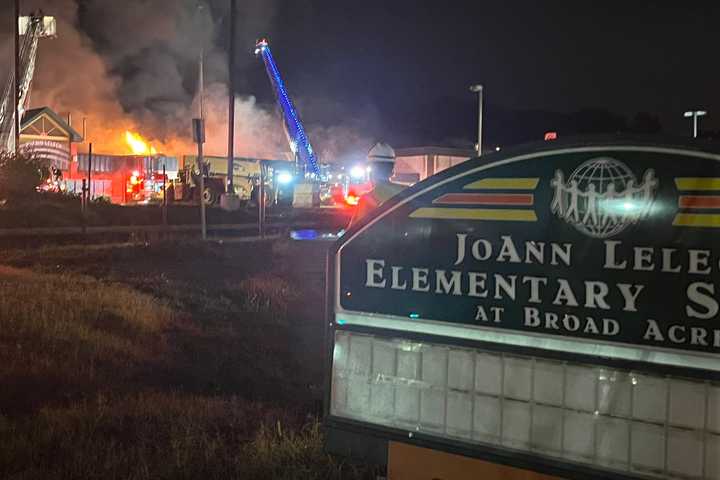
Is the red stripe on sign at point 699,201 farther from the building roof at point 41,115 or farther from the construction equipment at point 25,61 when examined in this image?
the building roof at point 41,115

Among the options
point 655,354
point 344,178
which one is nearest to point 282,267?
point 655,354

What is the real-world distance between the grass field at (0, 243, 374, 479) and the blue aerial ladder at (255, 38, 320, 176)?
3580 cm

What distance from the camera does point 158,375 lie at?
19.9 ft

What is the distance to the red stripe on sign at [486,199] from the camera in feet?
9.16

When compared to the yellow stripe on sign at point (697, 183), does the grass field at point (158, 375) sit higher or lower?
lower

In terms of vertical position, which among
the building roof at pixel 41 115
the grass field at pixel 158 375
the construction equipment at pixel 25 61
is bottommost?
the grass field at pixel 158 375

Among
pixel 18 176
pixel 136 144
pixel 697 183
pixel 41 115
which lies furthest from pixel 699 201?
pixel 136 144

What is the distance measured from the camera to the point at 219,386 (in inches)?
235

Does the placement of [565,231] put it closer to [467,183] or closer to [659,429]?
[467,183]

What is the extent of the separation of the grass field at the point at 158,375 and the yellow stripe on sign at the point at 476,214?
1702 mm

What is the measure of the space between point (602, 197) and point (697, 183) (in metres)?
0.31

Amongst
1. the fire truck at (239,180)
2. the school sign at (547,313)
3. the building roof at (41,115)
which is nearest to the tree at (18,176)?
the fire truck at (239,180)

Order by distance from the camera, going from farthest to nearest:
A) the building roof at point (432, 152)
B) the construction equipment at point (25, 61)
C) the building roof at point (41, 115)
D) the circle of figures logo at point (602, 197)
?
the building roof at point (41, 115)
the construction equipment at point (25, 61)
the building roof at point (432, 152)
the circle of figures logo at point (602, 197)

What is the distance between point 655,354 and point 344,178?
123ft
